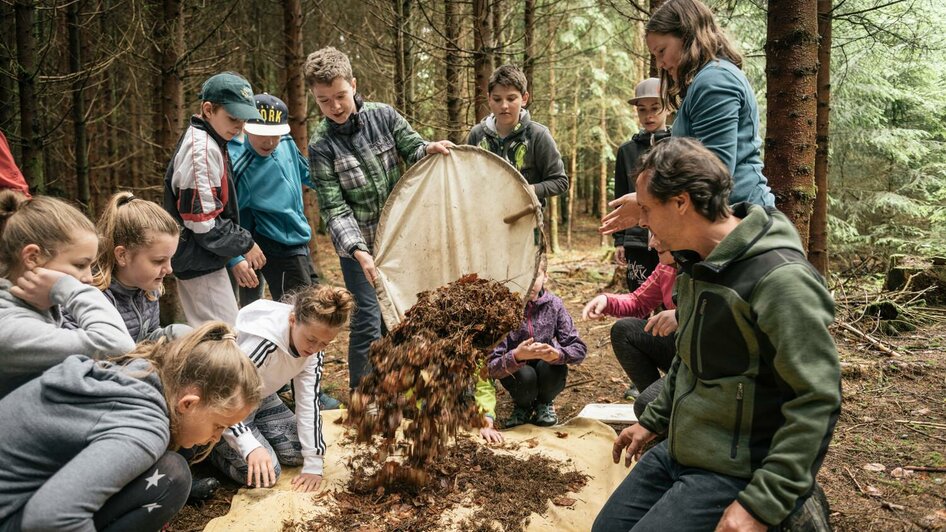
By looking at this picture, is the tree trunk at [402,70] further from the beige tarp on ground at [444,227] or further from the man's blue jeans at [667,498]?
the man's blue jeans at [667,498]

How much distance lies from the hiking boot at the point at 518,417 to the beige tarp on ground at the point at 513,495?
3.7 inches

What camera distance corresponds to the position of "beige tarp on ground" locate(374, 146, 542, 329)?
3254 mm

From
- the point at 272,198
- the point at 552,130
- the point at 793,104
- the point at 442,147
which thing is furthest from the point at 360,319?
the point at 552,130

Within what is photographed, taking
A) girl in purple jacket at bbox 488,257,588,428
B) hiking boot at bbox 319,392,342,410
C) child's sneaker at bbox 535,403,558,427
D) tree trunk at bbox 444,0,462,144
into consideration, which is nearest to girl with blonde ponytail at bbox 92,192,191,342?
hiking boot at bbox 319,392,342,410

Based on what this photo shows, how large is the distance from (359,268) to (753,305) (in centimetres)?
261

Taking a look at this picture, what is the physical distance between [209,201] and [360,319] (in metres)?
1.14

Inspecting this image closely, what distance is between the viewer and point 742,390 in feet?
6.26

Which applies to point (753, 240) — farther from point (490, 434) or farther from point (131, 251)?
point (131, 251)

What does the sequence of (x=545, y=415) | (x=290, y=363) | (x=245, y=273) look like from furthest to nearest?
(x=545, y=415) → (x=245, y=273) → (x=290, y=363)

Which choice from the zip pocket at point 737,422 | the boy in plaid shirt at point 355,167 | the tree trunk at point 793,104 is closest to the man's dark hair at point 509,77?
the boy in plaid shirt at point 355,167

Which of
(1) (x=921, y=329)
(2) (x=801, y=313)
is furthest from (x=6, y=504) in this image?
(1) (x=921, y=329)

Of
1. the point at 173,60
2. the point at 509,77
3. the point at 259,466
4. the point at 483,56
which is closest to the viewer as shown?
the point at 259,466

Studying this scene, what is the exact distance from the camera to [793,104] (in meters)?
3.28

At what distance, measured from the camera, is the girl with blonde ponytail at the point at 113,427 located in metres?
1.71
